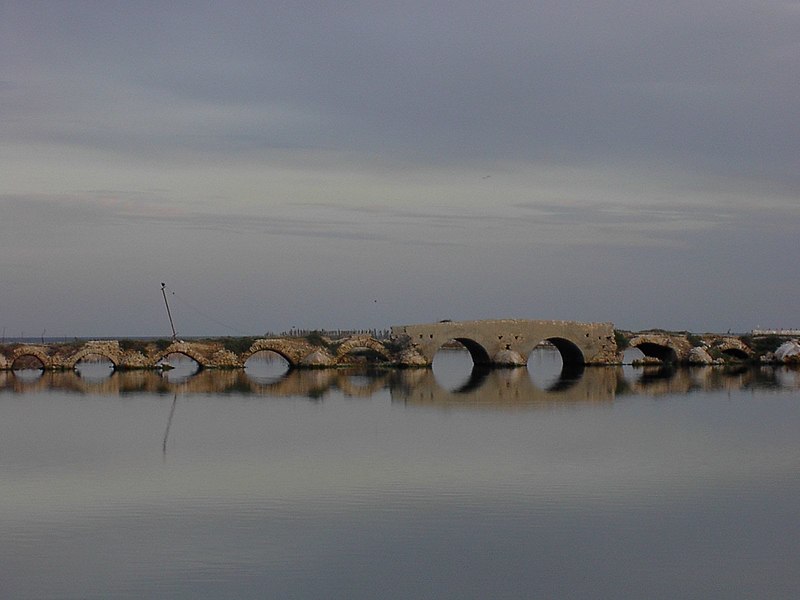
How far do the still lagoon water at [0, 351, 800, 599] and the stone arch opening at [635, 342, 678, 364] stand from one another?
681 inches

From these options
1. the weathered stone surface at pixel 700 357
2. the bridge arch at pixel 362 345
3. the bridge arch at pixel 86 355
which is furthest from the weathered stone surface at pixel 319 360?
the weathered stone surface at pixel 700 357

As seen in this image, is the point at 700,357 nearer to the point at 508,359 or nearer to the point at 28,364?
the point at 508,359

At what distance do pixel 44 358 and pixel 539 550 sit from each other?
3070 centimetres

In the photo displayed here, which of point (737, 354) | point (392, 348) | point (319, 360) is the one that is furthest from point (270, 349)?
point (737, 354)

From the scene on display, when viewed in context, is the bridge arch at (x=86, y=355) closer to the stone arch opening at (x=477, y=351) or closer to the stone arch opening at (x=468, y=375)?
the stone arch opening at (x=468, y=375)

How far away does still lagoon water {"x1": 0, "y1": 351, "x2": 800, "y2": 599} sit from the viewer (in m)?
9.08

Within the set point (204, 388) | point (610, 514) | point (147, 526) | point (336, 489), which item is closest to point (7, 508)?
point (147, 526)

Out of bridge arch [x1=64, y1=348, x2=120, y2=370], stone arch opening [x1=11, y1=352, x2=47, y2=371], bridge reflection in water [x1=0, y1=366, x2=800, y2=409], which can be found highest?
bridge arch [x1=64, y1=348, x2=120, y2=370]

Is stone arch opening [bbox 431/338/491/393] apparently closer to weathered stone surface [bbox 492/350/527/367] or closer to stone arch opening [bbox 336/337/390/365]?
weathered stone surface [bbox 492/350/527/367]

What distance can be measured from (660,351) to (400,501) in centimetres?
3216

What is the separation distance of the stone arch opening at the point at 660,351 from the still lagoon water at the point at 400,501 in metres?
17.3

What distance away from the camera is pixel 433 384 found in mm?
30641

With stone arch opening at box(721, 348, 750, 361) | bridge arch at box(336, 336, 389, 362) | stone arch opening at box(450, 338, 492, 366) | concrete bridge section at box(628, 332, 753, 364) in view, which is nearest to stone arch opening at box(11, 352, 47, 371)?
bridge arch at box(336, 336, 389, 362)

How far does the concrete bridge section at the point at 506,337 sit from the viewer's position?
122 ft
